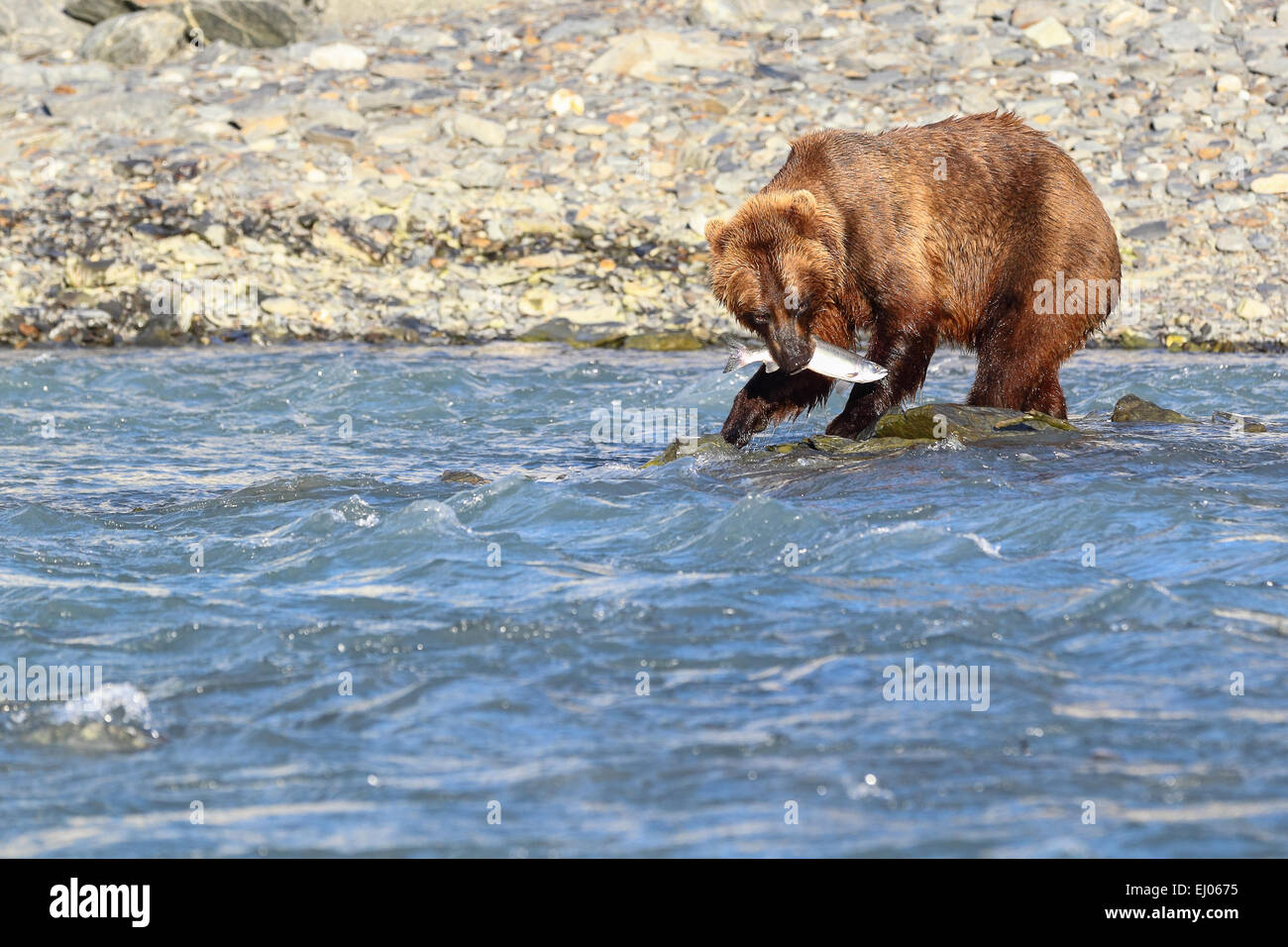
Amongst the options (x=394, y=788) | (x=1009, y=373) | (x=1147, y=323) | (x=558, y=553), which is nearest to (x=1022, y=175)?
(x=1009, y=373)

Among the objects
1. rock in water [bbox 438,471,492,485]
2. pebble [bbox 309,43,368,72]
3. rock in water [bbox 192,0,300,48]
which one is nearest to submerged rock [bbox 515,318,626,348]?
pebble [bbox 309,43,368,72]

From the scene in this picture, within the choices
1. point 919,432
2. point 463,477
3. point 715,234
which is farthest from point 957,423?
point 463,477

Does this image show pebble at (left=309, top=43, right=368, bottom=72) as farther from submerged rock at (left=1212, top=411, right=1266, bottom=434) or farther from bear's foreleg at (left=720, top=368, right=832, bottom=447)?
submerged rock at (left=1212, top=411, right=1266, bottom=434)

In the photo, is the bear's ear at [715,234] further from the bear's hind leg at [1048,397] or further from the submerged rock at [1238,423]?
the submerged rock at [1238,423]

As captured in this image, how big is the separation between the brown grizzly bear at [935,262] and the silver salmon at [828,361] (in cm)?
11

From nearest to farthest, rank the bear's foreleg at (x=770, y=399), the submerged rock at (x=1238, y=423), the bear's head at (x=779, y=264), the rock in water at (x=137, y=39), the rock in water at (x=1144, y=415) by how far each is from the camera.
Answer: the bear's head at (x=779, y=264)
the bear's foreleg at (x=770, y=399)
the submerged rock at (x=1238, y=423)
the rock in water at (x=1144, y=415)
the rock in water at (x=137, y=39)

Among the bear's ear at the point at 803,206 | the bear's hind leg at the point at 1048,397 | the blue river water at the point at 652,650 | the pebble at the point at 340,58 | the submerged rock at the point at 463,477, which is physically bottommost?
the submerged rock at the point at 463,477

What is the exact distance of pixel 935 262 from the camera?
7387 millimetres

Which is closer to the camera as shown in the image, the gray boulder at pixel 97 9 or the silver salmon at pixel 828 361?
the silver salmon at pixel 828 361

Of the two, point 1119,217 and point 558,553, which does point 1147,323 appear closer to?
point 1119,217

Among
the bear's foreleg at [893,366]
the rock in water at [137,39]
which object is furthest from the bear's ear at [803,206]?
the rock in water at [137,39]

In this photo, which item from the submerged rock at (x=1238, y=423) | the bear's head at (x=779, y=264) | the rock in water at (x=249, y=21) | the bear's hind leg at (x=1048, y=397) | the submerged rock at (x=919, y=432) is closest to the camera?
the bear's head at (x=779, y=264)

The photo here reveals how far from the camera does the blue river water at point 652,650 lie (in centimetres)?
368

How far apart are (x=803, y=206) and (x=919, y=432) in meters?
1.36
